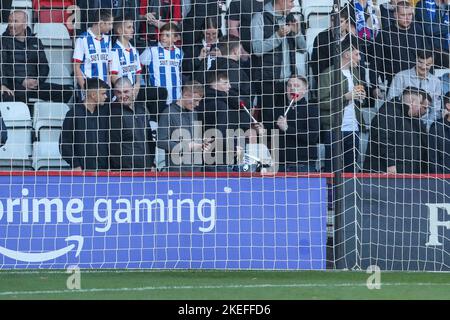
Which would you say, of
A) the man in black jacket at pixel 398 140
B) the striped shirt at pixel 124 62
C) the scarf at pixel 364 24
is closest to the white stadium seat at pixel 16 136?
the striped shirt at pixel 124 62

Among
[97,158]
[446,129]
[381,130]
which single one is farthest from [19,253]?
[446,129]

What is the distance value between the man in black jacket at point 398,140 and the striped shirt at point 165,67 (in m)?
2.50

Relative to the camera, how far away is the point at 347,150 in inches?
501

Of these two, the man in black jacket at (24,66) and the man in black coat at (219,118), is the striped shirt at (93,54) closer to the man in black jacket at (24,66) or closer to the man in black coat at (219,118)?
the man in black jacket at (24,66)

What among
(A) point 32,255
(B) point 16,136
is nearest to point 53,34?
(B) point 16,136

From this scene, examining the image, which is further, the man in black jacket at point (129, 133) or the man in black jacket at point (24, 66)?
the man in black jacket at point (24, 66)

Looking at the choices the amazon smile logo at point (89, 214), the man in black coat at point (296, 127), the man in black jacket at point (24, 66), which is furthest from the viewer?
the man in black jacket at point (24, 66)

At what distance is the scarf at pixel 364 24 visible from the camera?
535 inches

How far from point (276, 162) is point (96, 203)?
2.17m

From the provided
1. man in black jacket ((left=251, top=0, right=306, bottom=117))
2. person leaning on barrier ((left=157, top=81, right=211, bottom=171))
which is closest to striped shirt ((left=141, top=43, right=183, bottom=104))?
person leaning on barrier ((left=157, top=81, right=211, bottom=171))

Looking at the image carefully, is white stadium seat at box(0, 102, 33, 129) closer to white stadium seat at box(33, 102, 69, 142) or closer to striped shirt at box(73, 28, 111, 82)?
white stadium seat at box(33, 102, 69, 142)

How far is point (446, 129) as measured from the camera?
13.5 metres

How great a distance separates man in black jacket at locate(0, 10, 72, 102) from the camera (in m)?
13.7

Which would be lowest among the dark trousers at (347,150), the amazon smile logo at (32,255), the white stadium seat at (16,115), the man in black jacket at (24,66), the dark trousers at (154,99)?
the amazon smile logo at (32,255)
